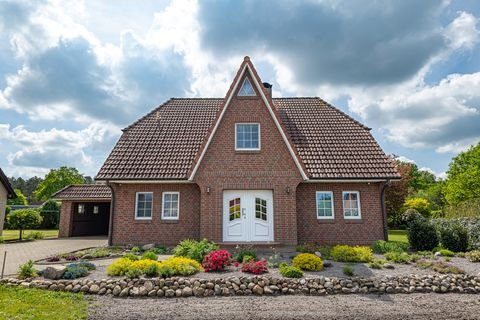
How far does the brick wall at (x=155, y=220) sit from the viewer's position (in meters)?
12.8

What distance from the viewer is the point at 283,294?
680 centimetres

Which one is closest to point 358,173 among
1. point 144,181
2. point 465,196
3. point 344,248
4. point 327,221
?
point 327,221

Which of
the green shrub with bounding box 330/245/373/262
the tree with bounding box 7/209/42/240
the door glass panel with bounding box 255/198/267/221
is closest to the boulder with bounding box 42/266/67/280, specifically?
the door glass panel with bounding box 255/198/267/221

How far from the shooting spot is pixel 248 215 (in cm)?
1233

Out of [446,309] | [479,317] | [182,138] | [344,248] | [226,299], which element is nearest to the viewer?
[479,317]

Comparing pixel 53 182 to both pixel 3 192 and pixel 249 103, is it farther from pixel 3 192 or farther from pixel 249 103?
pixel 249 103

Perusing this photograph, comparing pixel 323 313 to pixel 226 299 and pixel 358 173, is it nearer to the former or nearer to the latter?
pixel 226 299

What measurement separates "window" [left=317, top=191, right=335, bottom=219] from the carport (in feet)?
49.4

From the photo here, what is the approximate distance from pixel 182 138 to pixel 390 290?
11.4 m

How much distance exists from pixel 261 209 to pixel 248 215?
0.64 m

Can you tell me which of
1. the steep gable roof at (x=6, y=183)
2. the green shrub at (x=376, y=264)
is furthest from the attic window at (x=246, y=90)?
the steep gable roof at (x=6, y=183)

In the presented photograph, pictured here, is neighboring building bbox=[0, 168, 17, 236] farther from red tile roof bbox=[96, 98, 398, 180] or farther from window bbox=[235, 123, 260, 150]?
window bbox=[235, 123, 260, 150]

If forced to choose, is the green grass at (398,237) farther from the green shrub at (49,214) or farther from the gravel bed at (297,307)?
the green shrub at (49,214)

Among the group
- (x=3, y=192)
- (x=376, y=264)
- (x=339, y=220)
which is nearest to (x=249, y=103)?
(x=339, y=220)
